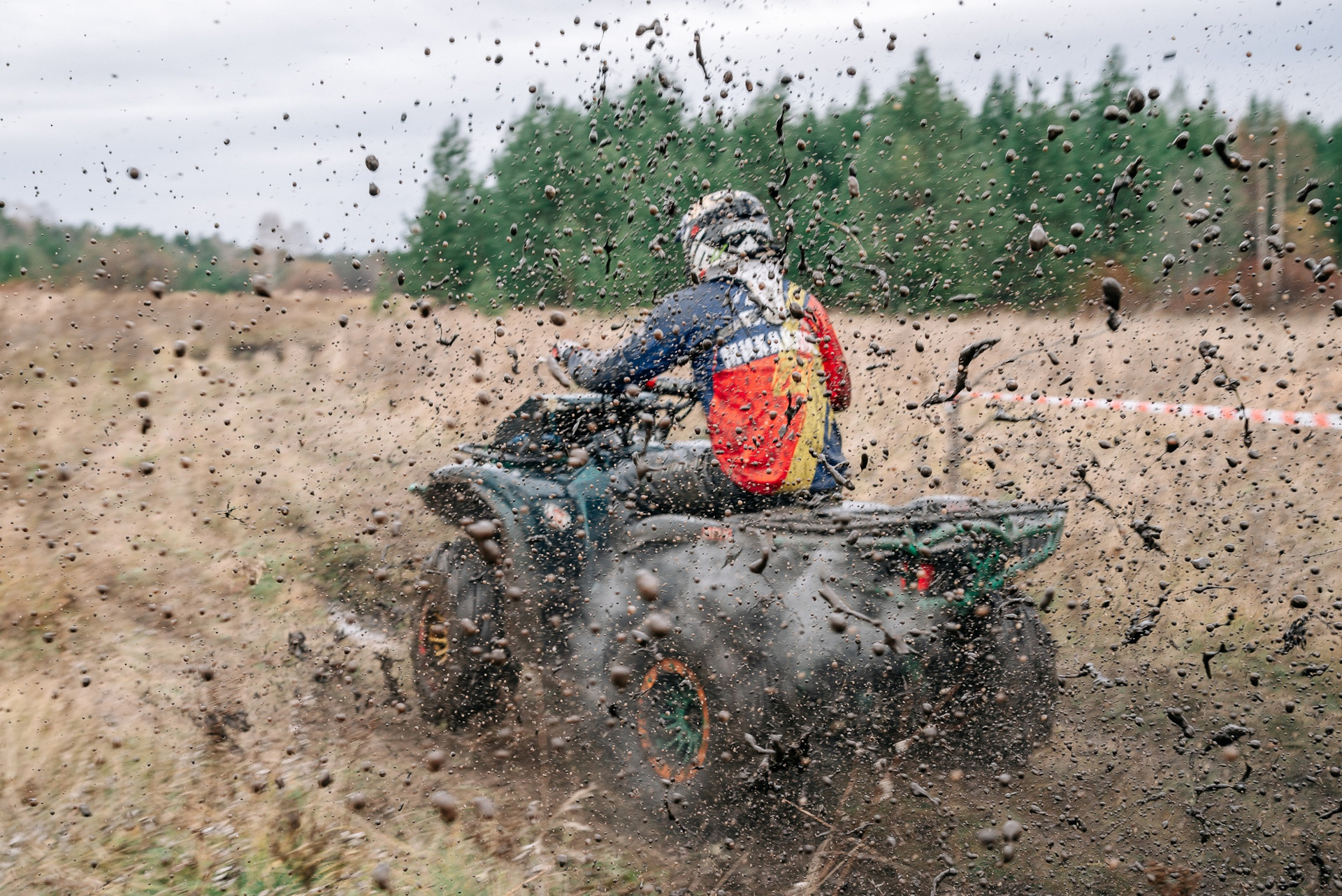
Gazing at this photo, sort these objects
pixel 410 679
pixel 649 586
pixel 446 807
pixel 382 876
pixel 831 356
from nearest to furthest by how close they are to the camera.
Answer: pixel 382 876 → pixel 446 807 → pixel 649 586 → pixel 831 356 → pixel 410 679

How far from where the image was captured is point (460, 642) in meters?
3.54

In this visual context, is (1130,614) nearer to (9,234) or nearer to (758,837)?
(758,837)

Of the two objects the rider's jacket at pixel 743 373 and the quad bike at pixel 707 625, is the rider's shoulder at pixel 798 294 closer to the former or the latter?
the rider's jacket at pixel 743 373

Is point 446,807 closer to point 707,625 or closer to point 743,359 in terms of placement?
point 707,625

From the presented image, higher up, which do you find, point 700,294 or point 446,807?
point 700,294

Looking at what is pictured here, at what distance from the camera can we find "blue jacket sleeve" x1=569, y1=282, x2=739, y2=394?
9.80ft

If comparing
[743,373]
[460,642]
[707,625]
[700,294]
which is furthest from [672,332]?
[460,642]

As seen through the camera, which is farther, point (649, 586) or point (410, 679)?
Result: point (410, 679)

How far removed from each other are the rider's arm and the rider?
21 mm

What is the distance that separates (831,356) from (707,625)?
116cm

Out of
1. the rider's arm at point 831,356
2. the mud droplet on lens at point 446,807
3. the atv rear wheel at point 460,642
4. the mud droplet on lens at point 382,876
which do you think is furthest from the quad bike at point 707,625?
the mud droplet on lens at point 382,876

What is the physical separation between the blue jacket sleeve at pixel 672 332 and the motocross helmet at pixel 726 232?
0.15m

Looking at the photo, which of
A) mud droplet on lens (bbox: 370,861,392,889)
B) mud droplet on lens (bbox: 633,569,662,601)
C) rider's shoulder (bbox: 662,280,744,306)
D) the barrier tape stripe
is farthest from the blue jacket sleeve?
the barrier tape stripe

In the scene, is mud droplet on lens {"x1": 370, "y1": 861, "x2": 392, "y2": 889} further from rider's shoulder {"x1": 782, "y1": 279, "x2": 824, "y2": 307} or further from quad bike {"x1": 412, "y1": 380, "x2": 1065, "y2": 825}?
rider's shoulder {"x1": 782, "y1": 279, "x2": 824, "y2": 307}
